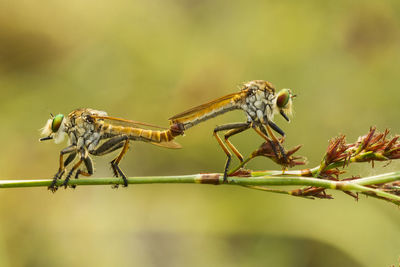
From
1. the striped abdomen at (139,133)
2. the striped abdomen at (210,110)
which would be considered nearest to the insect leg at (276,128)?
the striped abdomen at (210,110)

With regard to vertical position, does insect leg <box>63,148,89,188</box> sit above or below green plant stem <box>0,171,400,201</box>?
above

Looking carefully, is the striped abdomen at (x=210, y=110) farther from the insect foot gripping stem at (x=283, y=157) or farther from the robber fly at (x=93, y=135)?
the insect foot gripping stem at (x=283, y=157)

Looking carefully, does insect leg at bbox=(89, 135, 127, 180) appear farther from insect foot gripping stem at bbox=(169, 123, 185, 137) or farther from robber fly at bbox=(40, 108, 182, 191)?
insect foot gripping stem at bbox=(169, 123, 185, 137)

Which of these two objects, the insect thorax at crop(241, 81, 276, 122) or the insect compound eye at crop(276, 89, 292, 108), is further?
the insect thorax at crop(241, 81, 276, 122)

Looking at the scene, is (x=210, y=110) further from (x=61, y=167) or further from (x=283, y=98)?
(x=61, y=167)

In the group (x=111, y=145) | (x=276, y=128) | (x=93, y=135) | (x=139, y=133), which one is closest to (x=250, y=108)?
(x=276, y=128)

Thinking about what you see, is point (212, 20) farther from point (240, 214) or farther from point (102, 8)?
point (240, 214)

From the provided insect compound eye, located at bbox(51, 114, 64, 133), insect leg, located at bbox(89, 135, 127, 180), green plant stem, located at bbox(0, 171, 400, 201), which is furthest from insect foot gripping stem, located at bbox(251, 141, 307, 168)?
insect compound eye, located at bbox(51, 114, 64, 133)
